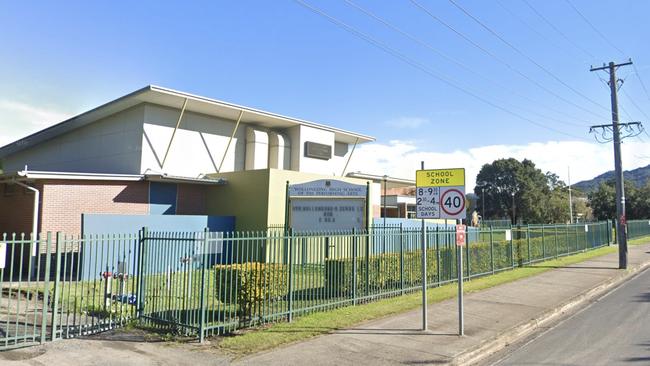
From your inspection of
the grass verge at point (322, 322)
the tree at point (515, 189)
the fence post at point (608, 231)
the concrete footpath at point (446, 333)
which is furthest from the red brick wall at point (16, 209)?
the tree at point (515, 189)

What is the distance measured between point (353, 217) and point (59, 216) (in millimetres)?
12568

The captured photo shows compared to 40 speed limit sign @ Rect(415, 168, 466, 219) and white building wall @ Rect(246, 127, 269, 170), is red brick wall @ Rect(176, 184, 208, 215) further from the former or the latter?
40 speed limit sign @ Rect(415, 168, 466, 219)

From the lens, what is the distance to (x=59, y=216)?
64.0 ft

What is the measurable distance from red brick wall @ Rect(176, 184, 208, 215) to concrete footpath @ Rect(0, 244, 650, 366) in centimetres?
1595

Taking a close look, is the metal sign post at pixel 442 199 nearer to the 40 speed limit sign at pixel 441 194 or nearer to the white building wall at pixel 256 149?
the 40 speed limit sign at pixel 441 194

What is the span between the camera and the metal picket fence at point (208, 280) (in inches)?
329

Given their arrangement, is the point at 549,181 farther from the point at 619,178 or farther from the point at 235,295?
the point at 235,295

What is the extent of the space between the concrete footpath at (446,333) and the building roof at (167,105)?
17.0 meters

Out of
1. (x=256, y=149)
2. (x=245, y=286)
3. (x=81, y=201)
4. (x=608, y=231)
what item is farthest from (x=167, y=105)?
(x=608, y=231)

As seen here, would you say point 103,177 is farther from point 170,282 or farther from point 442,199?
point 442,199

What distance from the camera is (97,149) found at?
27.3 meters

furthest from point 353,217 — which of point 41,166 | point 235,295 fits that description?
point 41,166

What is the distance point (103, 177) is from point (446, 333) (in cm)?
1682

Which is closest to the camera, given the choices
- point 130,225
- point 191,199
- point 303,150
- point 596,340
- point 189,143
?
point 596,340
